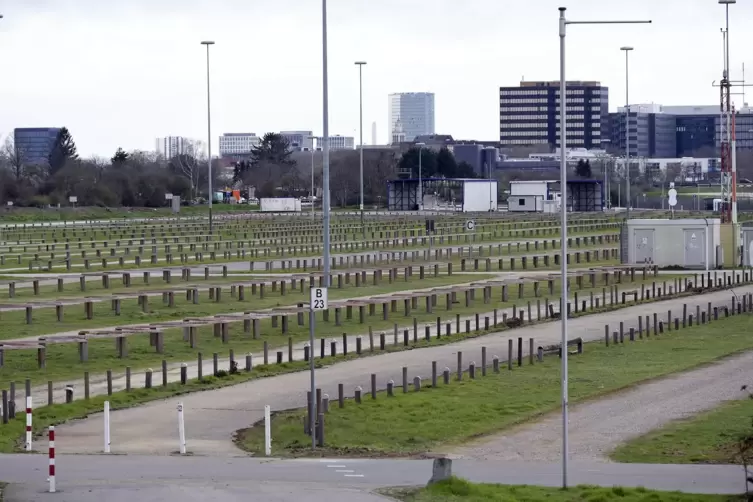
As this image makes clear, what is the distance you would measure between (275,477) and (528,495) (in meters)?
3.83

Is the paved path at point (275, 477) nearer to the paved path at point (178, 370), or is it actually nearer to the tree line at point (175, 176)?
the paved path at point (178, 370)

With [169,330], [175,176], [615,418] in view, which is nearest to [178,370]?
[169,330]

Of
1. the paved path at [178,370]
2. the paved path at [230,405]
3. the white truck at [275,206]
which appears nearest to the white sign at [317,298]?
the paved path at [230,405]

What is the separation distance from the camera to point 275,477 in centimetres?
1905

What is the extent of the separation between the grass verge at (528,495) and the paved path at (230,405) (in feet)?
16.9

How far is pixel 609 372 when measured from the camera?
31.0 m

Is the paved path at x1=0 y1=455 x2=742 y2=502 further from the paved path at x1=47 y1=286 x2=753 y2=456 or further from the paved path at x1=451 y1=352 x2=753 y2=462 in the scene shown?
the paved path at x1=47 y1=286 x2=753 y2=456

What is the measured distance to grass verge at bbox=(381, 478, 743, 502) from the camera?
16969 millimetres

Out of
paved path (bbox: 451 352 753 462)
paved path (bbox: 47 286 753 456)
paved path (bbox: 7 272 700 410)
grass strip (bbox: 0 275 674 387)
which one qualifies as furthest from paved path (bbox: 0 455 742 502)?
grass strip (bbox: 0 275 674 387)

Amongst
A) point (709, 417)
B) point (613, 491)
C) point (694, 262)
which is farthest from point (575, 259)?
point (613, 491)

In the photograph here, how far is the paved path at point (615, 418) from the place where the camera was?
71.6 feet

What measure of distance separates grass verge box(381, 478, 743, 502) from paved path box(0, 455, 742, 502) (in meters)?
0.57

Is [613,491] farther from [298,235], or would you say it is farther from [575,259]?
[298,235]

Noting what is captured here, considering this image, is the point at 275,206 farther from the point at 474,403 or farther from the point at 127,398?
the point at 474,403
